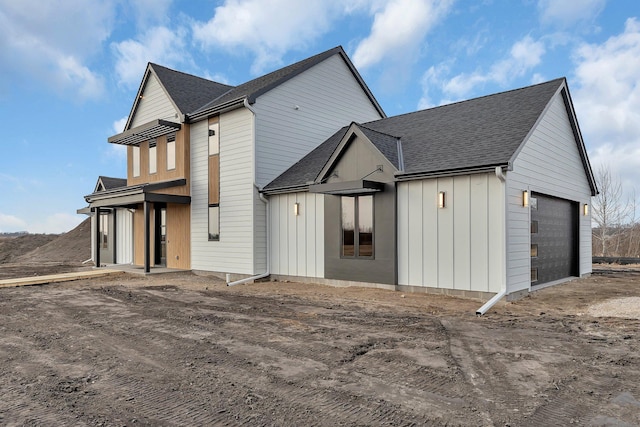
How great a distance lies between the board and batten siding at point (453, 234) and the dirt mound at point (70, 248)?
23480 mm

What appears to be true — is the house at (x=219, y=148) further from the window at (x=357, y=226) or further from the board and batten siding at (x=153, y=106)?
the window at (x=357, y=226)

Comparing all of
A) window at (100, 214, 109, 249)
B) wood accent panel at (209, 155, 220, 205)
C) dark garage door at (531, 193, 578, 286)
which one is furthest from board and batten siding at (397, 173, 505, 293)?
window at (100, 214, 109, 249)

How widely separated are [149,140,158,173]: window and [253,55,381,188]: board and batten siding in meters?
5.78

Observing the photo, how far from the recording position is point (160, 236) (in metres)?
17.0

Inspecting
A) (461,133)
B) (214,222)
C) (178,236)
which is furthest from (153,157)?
(461,133)

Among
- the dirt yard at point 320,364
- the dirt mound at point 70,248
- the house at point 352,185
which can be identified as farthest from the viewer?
the dirt mound at point 70,248

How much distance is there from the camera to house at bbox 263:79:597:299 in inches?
358

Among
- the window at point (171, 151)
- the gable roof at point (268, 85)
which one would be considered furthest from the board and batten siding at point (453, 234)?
the window at point (171, 151)

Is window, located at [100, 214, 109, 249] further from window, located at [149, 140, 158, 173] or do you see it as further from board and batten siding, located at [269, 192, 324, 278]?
board and batten siding, located at [269, 192, 324, 278]

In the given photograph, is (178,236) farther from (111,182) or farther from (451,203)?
(451,203)

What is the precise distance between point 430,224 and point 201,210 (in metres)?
8.76

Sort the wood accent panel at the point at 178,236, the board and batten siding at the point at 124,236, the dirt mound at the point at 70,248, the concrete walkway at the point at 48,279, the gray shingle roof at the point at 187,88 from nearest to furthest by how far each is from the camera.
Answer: the concrete walkway at the point at 48,279, the wood accent panel at the point at 178,236, the gray shingle roof at the point at 187,88, the board and batten siding at the point at 124,236, the dirt mound at the point at 70,248

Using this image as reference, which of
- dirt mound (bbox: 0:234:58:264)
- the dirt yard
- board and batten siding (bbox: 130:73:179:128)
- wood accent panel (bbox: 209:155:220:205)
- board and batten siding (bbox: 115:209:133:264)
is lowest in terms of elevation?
dirt mound (bbox: 0:234:58:264)

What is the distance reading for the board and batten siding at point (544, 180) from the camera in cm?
908
